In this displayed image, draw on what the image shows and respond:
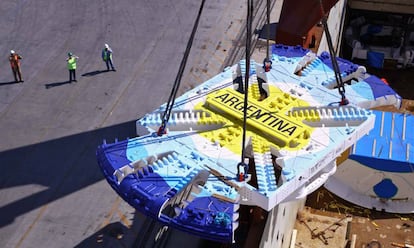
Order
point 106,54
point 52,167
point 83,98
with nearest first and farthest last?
point 52,167 < point 83,98 < point 106,54

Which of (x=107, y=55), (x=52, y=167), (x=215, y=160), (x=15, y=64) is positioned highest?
(x=215, y=160)

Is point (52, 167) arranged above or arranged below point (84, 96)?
below

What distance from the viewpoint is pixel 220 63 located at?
3522 centimetres

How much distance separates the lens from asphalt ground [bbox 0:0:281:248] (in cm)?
2509

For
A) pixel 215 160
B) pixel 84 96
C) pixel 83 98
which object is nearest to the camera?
pixel 215 160

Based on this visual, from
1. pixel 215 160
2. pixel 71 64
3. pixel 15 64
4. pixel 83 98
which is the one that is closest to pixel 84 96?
pixel 83 98

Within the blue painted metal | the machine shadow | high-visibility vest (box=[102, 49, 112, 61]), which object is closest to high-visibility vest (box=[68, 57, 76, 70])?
high-visibility vest (box=[102, 49, 112, 61])

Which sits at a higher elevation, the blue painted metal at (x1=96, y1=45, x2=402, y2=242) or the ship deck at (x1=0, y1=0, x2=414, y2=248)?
the blue painted metal at (x1=96, y1=45, x2=402, y2=242)

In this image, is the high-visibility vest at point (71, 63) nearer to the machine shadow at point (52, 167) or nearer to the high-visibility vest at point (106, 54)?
the high-visibility vest at point (106, 54)

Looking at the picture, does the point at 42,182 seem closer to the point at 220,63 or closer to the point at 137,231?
the point at 137,231

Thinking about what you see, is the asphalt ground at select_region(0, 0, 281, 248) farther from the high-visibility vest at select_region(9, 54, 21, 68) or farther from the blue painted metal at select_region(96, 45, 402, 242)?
the blue painted metal at select_region(96, 45, 402, 242)

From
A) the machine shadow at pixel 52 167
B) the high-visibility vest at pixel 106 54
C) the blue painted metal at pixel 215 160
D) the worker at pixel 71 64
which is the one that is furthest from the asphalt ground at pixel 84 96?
the blue painted metal at pixel 215 160

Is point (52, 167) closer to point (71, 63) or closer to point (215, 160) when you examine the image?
point (71, 63)

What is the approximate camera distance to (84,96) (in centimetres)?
3244
